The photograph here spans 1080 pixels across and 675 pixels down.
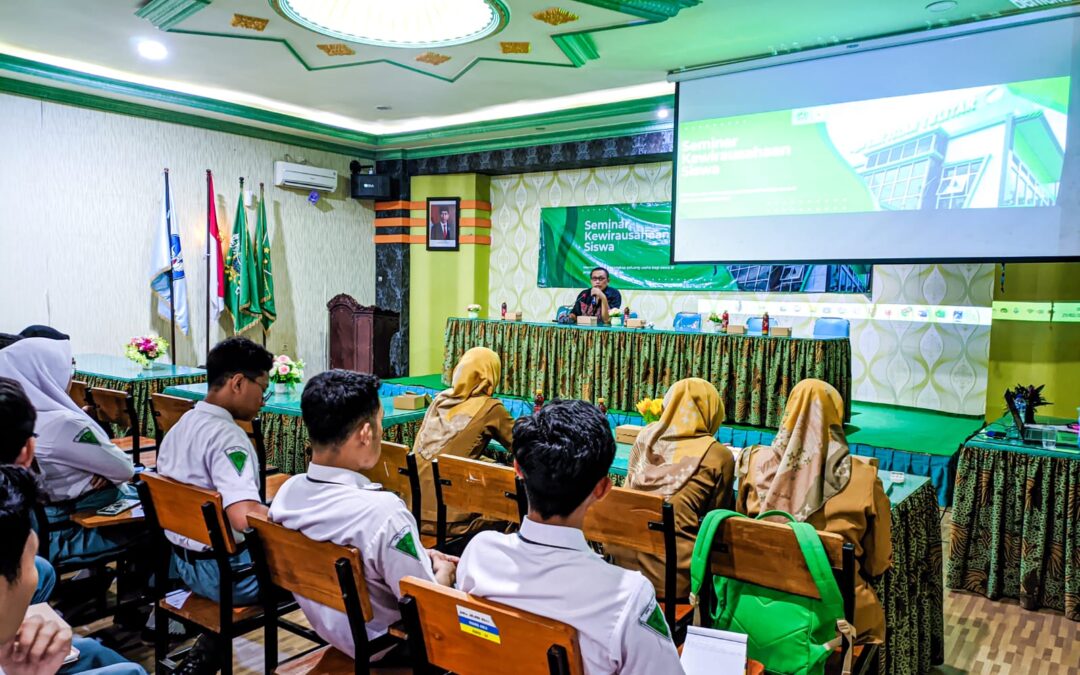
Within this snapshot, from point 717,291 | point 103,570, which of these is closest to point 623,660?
point 103,570

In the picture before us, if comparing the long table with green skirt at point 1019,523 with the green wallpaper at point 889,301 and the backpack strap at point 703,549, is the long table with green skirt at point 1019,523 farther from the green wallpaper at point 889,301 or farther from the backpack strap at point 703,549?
the green wallpaper at point 889,301

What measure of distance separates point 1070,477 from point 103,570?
4.01 m

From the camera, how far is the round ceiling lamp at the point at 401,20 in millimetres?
4711

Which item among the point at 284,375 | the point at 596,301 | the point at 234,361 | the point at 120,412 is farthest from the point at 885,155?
the point at 120,412

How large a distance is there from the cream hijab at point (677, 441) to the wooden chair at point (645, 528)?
0.75 feet

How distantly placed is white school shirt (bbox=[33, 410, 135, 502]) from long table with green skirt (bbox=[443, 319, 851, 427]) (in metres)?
3.84

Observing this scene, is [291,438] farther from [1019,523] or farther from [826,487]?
[1019,523]

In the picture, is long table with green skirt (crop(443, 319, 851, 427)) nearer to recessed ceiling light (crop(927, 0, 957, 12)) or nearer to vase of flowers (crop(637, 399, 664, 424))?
vase of flowers (crop(637, 399, 664, 424))

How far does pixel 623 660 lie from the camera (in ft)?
3.64

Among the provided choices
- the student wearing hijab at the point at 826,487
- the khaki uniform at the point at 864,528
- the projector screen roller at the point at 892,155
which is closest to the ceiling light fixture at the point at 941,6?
the projector screen roller at the point at 892,155

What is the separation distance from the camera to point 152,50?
18.3 feet

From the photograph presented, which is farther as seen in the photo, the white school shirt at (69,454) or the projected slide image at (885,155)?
the projected slide image at (885,155)

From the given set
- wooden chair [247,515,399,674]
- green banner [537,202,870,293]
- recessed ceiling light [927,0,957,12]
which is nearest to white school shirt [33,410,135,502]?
wooden chair [247,515,399,674]

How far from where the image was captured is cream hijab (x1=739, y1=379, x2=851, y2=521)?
6.59ft
